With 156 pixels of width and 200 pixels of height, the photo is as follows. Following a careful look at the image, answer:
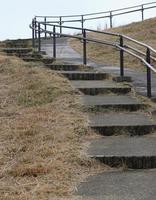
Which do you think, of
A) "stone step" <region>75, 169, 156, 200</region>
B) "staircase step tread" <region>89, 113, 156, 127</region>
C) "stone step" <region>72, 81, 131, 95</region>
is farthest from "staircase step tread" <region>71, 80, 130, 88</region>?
"stone step" <region>75, 169, 156, 200</region>

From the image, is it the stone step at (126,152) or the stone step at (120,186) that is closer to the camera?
the stone step at (120,186)

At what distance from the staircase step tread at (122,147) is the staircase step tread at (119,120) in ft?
1.25

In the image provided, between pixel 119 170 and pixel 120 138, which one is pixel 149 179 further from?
pixel 120 138

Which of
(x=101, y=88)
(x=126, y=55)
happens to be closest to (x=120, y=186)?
(x=101, y=88)

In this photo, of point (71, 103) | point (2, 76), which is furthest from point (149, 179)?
point (2, 76)

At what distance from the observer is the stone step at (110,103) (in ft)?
29.2

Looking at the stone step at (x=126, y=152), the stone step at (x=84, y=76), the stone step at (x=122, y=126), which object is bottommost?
the stone step at (x=126, y=152)

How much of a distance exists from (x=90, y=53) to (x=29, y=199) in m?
13.4

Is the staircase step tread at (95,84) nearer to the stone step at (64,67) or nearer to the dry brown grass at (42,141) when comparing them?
the dry brown grass at (42,141)

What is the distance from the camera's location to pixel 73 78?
11961mm

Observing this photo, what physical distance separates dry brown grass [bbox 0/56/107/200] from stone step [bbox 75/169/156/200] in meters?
0.15

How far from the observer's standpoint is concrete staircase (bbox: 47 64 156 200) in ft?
18.5

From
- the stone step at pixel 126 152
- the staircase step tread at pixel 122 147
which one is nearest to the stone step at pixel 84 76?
the staircase step tread at pixel 122 147

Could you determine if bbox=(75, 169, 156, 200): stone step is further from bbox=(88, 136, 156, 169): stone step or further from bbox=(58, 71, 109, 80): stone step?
bbox=(58, 71, 109, 80): stone step
